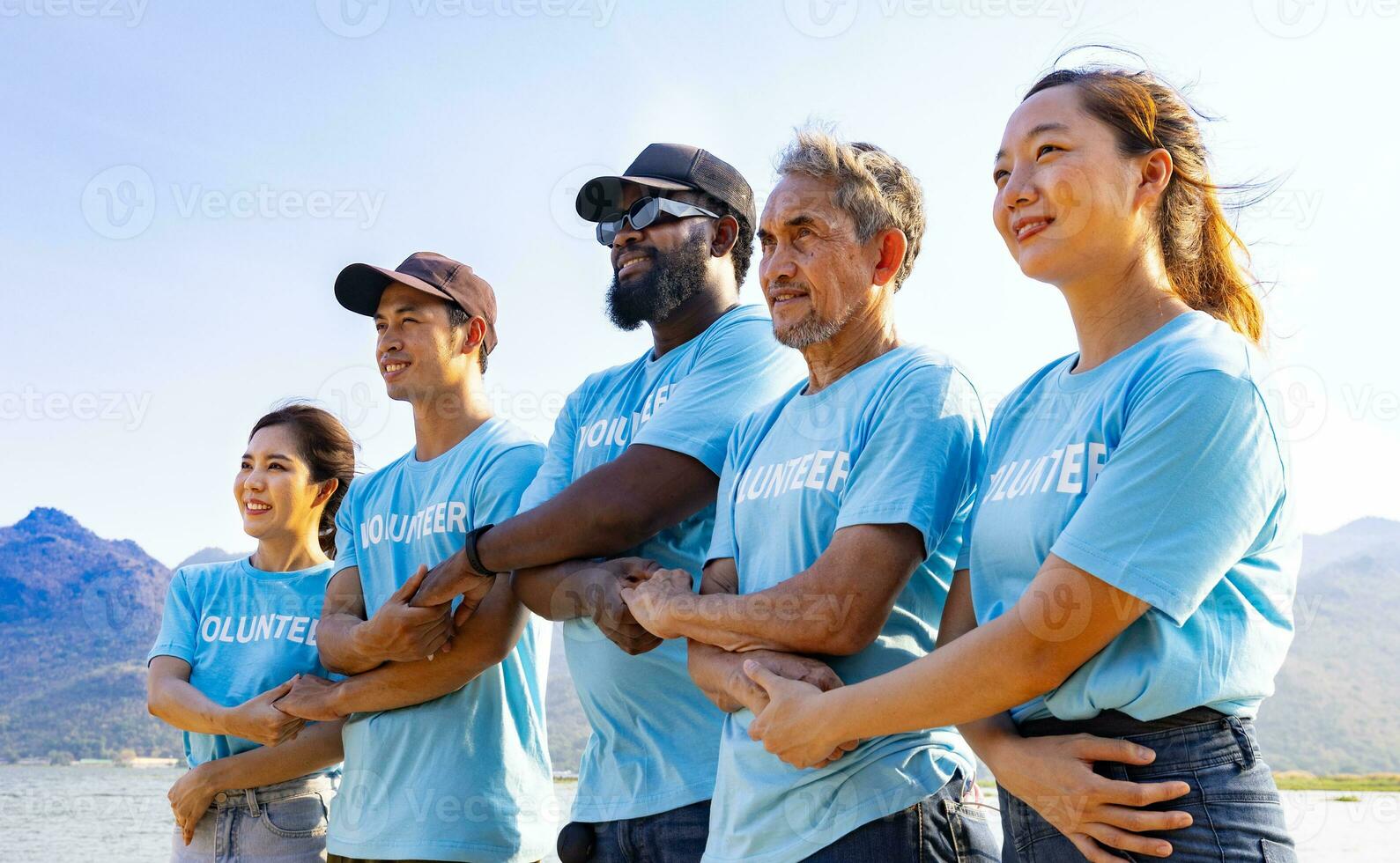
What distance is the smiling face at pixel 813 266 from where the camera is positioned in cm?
306

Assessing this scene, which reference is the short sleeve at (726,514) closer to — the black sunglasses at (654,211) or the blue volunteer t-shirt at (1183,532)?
the blue volunteer t-shirt at (1183,532)

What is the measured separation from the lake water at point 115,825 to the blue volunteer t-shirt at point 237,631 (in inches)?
93.1

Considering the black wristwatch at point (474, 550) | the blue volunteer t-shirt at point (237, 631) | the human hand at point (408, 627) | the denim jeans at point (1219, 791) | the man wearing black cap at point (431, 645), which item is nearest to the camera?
the denim jeans at point (1219, 791)

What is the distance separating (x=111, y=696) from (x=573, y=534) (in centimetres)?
2524

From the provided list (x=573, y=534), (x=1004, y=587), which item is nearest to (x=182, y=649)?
(x=573, y=534)

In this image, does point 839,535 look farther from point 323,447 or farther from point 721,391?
point 323,447

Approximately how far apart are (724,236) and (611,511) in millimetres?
1277

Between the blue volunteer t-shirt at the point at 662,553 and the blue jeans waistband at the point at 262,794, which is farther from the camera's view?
the blue jeans waistband at the point at 262,794

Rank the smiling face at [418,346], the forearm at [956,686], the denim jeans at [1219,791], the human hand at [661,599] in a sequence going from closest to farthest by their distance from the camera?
the denim jeans at [1219,791] → the forearm at [956,686] → the human hand at [661,599] → the smiling face at [418,346]

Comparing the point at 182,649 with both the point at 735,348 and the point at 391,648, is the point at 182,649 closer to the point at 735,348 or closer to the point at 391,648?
the point at 391,648

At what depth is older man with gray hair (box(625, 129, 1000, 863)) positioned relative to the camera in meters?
2.49

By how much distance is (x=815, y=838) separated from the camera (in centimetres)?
247

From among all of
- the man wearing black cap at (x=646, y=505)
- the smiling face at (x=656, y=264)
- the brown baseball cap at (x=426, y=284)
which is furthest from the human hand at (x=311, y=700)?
the smiling face at (x=656, y=264)

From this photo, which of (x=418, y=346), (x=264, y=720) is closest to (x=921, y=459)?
(x=418, y=346)
